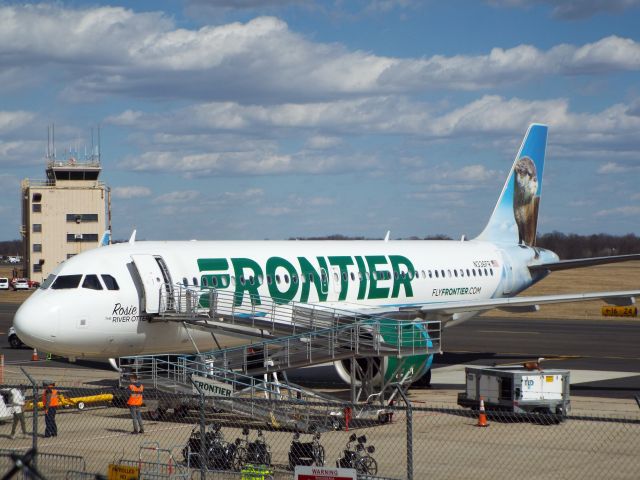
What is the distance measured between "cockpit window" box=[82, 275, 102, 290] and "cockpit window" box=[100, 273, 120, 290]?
0.20 meters

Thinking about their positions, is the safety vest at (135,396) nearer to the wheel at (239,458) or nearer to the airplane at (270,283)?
the airplane at (270,283)

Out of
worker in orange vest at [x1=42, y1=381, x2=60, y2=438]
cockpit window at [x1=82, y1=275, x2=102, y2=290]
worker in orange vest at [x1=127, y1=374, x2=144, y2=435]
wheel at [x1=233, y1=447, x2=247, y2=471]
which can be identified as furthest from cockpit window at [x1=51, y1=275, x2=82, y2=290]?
wheel at [x1=233, y1=447, x2=247, y2=471]

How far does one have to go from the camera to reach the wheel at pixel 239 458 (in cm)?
1917

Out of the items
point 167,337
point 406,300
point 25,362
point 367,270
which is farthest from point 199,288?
point 25,362

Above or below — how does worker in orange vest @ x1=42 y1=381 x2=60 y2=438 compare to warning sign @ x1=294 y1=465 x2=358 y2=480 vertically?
below

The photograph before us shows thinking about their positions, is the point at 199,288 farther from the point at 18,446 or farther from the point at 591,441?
the point at 591,441

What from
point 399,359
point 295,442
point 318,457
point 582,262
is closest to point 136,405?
point 295,442

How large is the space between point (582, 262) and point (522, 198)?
757cm

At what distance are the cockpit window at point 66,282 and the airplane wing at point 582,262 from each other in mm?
21205

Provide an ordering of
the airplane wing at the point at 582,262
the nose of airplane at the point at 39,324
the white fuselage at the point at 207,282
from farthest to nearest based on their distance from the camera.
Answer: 1. the airplane wing at the point at 582,262
2. the white fuselage at the point at 207,282
3. the nose of airplane at the point at 39,324

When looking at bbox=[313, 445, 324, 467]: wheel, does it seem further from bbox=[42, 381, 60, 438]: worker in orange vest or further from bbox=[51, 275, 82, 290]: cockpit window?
bbox=[51, 275, 82, 290]: cockpit window

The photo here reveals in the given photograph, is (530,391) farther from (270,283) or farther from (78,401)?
(78,401)

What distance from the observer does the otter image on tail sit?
160ft

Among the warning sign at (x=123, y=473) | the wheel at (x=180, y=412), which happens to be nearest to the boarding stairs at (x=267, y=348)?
the wheel at (x=180, y=412)
